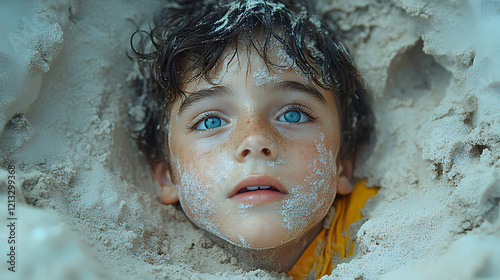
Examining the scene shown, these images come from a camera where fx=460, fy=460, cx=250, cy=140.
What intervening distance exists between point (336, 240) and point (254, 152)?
0.60 metres

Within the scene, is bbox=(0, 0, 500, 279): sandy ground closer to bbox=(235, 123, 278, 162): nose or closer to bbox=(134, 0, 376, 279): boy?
bbox=(134, 0, 376, 279): boy

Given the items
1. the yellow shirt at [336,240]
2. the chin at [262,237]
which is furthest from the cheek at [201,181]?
the yellow shirt at [336,240]

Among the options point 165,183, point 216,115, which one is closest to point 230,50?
point 216,115

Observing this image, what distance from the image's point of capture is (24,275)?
3.90ft

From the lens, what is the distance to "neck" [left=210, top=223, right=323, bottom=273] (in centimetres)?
181

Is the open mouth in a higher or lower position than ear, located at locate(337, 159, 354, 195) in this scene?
lower

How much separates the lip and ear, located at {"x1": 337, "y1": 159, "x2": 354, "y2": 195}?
1.54ft

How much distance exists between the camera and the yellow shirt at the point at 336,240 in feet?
5.96

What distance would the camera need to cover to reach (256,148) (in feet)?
5.07

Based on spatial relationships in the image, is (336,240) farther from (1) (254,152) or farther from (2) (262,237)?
(1) (254,152)

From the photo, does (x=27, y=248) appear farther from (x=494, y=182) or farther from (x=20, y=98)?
(x=494, y=182)

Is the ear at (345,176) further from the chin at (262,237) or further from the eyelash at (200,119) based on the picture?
the eyelash at (200,119)

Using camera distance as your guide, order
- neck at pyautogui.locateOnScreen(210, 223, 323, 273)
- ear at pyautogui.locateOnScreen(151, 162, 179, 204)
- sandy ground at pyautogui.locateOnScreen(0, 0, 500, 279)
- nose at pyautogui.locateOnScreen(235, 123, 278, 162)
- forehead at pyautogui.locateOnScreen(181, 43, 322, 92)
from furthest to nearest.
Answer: ear at pyautogui.locateOnScreen(151, 162, 179, 204), neck at pyautogui.locateOnScreen(210, 223, 323, 273), forehead at pyautogui.locateOnScreen(181, 43, 322, 92), nose at pyautogui.locateOnScreen(235, 123, 278, 162), sandy ground at pyautogui.locateOnScreen(0, 0, 500, 279)

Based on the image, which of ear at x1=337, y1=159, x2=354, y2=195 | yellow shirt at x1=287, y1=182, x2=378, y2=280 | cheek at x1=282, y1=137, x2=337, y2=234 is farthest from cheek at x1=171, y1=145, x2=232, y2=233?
ear at x1=337, y1=159, x2=354, y2=195
